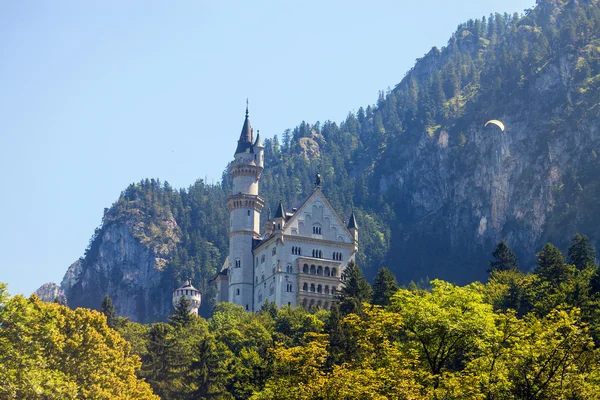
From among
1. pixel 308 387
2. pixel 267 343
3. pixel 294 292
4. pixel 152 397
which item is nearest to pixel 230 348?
pixel 267 343

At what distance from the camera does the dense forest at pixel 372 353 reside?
50969mm

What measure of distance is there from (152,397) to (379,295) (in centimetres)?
3299

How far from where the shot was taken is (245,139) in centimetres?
16100

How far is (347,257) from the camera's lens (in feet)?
477

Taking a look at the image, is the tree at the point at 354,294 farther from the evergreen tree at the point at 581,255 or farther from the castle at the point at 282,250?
the evergreen tree at the point at 581,255

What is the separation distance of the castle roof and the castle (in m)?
0.20

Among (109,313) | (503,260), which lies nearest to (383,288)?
(503,260)

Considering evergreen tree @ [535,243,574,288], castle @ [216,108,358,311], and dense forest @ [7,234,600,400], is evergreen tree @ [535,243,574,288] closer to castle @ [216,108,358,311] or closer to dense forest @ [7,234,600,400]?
dense forest @ [7,234,600,400]

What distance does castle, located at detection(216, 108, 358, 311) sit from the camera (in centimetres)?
14038

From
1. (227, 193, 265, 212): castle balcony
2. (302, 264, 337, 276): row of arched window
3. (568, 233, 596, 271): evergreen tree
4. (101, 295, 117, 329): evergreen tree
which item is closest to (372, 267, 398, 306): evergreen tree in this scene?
(568, 233, 596, 271): evergreen tree

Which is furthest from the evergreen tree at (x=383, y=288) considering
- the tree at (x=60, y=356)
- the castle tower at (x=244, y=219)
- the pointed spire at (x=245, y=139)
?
the pointed spire at (x=245, y=139)

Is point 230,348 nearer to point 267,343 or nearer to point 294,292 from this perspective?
point 267,343

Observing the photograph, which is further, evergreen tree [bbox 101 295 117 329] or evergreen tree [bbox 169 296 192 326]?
evergreen tree [bbox 169 296 192 326]

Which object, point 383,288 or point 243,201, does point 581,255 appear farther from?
point 243,201
